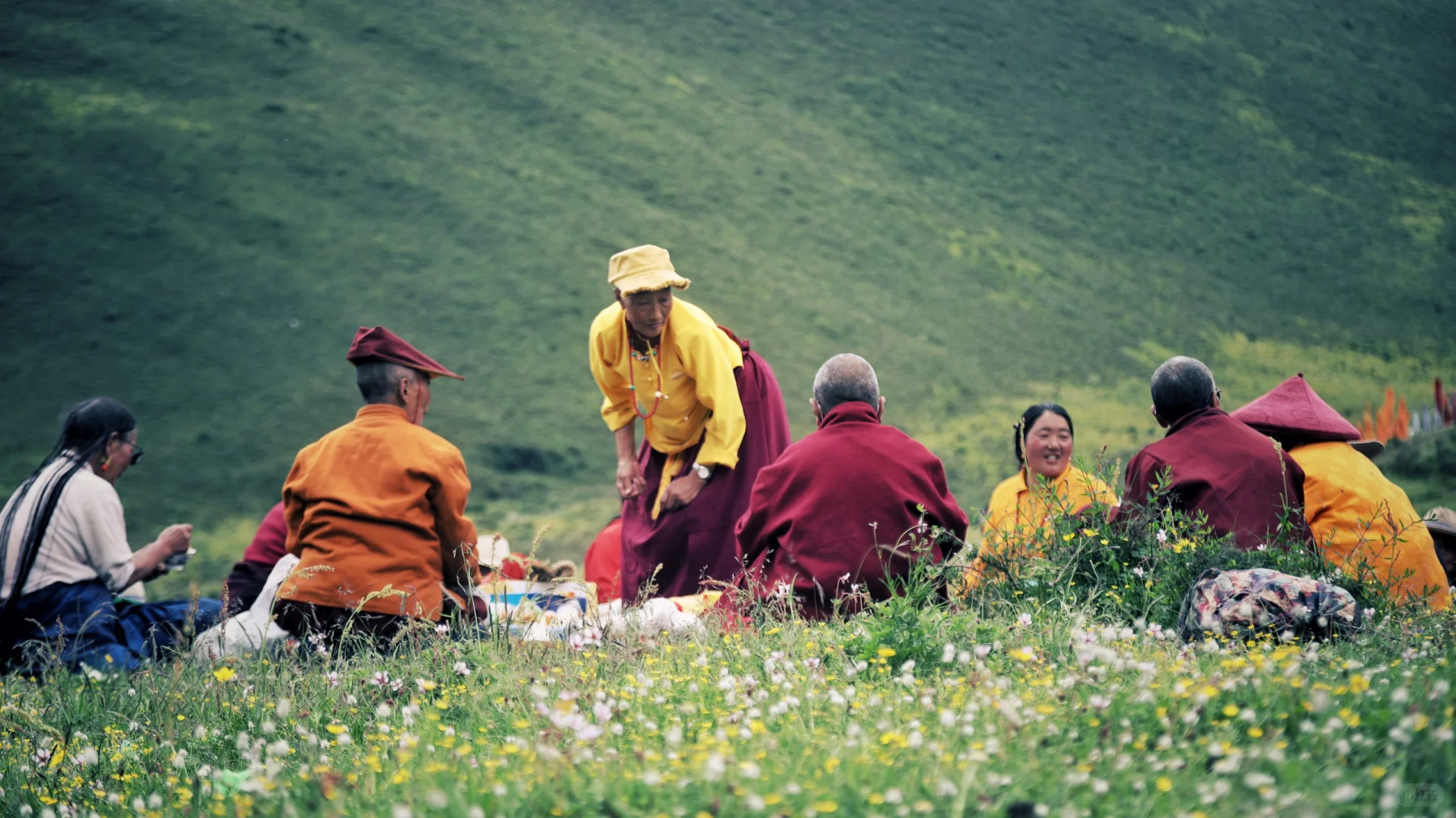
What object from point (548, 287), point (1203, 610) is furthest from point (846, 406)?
point (548, 287)

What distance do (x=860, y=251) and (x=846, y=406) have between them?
1613cm

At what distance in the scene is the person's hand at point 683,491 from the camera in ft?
16.8

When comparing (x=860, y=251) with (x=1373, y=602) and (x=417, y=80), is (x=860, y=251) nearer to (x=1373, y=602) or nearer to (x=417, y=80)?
(x=417, y=80)

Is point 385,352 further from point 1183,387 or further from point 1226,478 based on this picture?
point 1226,478

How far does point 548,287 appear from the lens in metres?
17.5

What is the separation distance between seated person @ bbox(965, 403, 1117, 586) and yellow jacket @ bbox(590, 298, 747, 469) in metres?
1.20

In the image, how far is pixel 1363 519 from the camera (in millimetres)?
3801

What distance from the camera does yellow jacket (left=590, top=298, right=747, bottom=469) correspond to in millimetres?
5016

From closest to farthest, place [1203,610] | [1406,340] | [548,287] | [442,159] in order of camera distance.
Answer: [1203,610]
[548,287]
[442,159]
[1406,340]

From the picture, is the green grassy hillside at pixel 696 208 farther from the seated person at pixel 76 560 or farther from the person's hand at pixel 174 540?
the seated person at pixel 76 560

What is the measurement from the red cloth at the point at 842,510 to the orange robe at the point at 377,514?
1.07 meters

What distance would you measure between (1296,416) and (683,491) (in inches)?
96.1

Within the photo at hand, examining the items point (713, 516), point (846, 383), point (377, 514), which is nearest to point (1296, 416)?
point (846, 383)

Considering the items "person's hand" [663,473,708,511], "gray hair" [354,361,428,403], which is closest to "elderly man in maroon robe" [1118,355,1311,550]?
"person's hand" [663,473,708,511]
